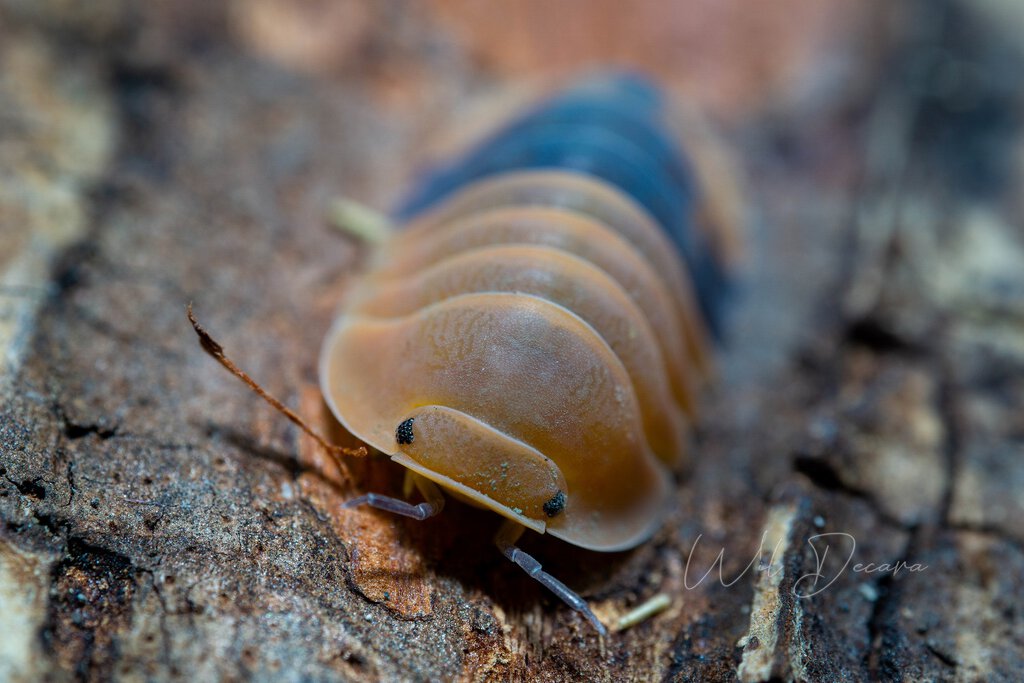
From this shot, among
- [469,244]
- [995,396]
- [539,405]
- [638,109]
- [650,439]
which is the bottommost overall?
[539,405]

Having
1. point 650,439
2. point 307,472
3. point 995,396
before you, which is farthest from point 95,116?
point 995,396

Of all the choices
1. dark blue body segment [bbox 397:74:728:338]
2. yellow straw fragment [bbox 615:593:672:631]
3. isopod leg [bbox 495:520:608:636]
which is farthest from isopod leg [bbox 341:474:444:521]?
dark blue body segment [bbox 397:74:728:338]

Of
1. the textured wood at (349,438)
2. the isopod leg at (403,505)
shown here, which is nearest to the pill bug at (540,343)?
the isopod leg at (403,505)

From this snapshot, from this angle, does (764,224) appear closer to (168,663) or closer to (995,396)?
(995,396)

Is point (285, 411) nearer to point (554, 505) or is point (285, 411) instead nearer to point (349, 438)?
point (349, 438)

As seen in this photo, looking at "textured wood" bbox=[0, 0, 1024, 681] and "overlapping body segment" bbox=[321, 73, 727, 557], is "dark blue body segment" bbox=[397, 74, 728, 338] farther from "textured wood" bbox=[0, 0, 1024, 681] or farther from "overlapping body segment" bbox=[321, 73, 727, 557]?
"textured wood" bbox=[0, 0, 1024, 681]

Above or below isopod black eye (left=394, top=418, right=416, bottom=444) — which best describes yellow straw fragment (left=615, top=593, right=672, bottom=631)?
below

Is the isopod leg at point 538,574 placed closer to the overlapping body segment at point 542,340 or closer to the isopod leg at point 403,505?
the overlapping body segment at point 542,340
